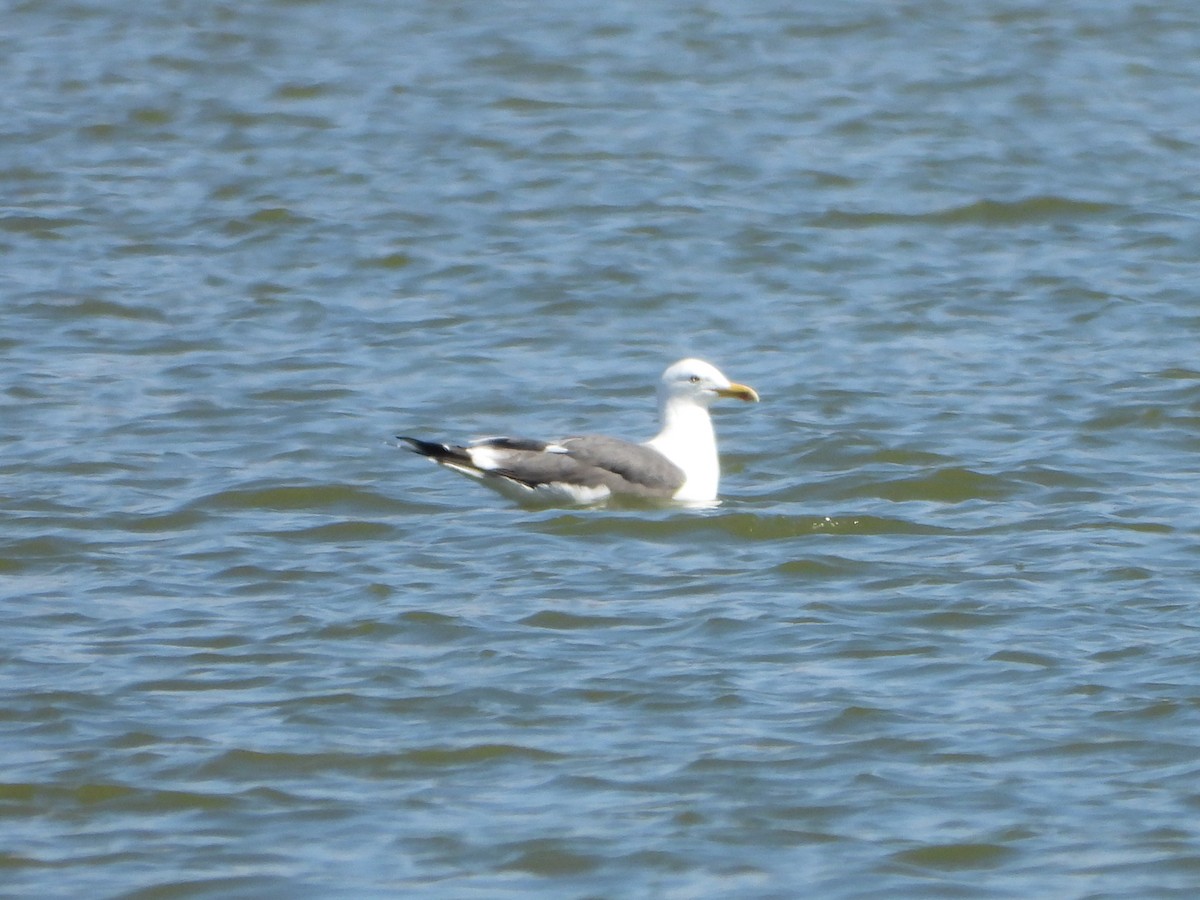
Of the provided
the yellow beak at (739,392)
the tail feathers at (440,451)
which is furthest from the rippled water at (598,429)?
the yellow beak at (739,392)

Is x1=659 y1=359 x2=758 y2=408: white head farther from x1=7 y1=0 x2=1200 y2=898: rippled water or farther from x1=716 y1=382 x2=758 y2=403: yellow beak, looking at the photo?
x1=7 y1=0 x2=1200 y2=898: rippled water

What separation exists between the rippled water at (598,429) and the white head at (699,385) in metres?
0.44

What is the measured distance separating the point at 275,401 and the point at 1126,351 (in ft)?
14.8

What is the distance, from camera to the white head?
10.4 m

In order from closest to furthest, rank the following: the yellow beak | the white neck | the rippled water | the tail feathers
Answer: the rippled water < the tail feathers < the white neck < the yellow beak

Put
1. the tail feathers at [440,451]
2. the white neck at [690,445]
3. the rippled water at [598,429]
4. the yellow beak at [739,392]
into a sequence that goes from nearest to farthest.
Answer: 1. the rippled water at [598,429]
2. the tail feathers at [440,451]
3. the white neck at [690,445]
4. the yellow beak at [739,392]

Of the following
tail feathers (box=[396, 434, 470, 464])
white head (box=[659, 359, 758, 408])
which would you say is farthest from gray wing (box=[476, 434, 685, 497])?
white head (box=[659, 359, 758, 408])

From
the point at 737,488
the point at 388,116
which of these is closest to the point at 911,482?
the point at 737,488

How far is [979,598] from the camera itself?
838cm

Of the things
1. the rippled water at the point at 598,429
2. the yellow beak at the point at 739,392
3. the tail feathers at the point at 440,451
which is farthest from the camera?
the yellow beak at the point at 739,392

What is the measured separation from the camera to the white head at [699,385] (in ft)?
34.1

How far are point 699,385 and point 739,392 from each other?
0.62ft

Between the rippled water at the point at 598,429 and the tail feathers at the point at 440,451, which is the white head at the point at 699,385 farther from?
the tail feathers at the point at 440,451

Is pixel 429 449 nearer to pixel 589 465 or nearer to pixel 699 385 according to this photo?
pixel 589 465
